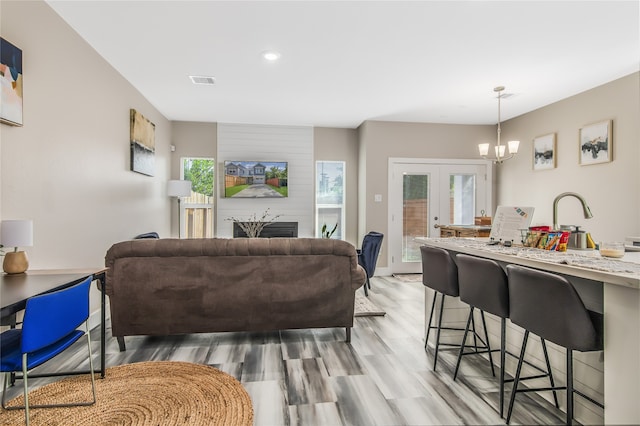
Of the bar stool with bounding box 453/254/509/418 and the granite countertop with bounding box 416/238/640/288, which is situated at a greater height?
the granite countertop with bounding box 416/238/640/288

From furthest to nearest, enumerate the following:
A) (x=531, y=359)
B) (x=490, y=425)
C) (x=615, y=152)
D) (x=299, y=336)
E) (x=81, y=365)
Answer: (x=615, y=152) < (x=299, y=336) < (x=81, y=365) < (x=531, y=359) < (x=490, y=425)

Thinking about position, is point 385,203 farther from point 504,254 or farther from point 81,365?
point 81,365

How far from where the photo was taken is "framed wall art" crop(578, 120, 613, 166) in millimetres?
4105

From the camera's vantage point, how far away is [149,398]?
6.83ft

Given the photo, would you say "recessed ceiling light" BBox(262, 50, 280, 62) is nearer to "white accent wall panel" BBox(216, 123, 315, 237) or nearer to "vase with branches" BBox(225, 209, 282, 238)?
"white accent wall panel" BBox(216, 123, 315, 237)

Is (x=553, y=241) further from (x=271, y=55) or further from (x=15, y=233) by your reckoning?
(x=15, y=233)

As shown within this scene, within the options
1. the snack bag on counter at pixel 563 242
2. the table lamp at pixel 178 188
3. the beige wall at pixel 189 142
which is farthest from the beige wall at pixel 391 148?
the snack bag on counter at pixel 563 242

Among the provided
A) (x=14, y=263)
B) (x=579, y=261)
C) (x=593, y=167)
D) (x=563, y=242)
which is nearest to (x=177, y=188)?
(x=14, y=263)

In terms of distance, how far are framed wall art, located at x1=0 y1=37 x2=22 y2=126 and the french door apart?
5.02 meters

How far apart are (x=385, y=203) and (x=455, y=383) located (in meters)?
4.05

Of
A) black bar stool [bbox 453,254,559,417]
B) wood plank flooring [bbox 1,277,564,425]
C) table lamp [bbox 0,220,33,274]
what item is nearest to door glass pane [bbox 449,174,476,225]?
wood plank flooring [bbox 1,277,564,425]

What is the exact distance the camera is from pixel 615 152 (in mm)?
4047

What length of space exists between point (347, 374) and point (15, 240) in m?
2.23

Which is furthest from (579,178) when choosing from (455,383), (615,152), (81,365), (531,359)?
(81,365)
